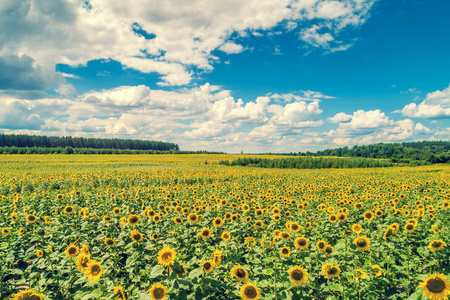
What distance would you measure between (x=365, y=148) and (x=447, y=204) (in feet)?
354

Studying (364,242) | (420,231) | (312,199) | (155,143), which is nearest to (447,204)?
(420,231)

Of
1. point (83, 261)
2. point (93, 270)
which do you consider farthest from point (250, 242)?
point (83, 261)

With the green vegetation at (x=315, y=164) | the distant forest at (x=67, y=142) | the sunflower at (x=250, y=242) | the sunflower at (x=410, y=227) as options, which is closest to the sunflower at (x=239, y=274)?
the sunflower at (x=250, y=242)

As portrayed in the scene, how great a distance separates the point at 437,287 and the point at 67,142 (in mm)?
168106

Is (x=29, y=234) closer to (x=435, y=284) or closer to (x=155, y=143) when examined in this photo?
(x=435, y=284)

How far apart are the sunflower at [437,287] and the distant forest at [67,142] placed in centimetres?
14942

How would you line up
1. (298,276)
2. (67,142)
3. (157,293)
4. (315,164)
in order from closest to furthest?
(157,293), (298,276), (315,164), (67,142)

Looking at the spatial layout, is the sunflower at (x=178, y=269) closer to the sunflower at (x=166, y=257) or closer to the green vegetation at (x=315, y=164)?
the sunflower at (x=166, y=257)

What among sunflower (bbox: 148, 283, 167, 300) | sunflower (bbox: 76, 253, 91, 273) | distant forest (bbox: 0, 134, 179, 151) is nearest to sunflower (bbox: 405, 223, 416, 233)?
sunflower (bbox: 148, 283, 167, 300)

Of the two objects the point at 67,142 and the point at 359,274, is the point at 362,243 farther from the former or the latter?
the point at 67,142

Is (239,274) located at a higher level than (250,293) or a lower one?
higher

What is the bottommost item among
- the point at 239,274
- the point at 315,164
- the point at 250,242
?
the point at 250,242

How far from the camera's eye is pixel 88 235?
6535 mm

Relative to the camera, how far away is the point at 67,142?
459ft
